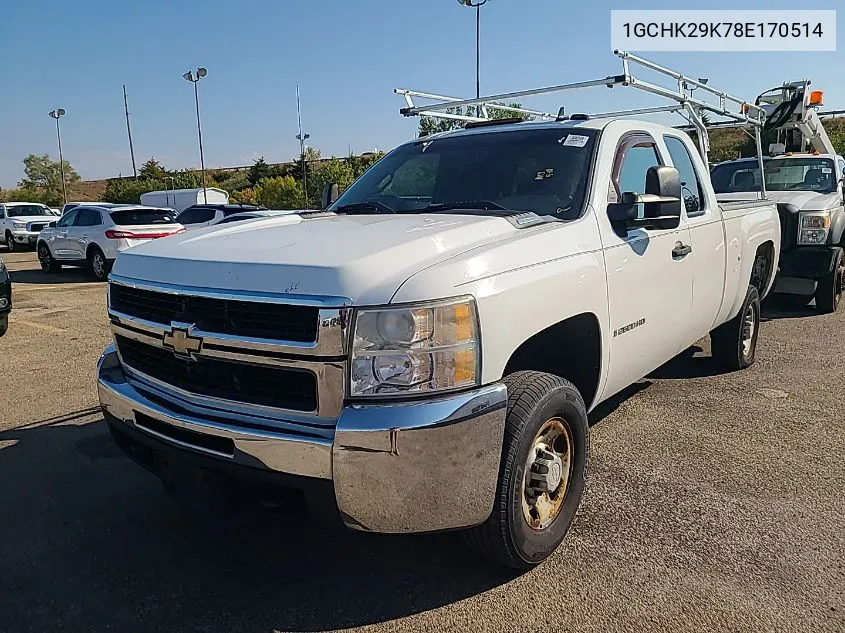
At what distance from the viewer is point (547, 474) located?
2.95 meters

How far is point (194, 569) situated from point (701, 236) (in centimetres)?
345

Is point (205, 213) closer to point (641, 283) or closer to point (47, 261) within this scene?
point (47, 261)

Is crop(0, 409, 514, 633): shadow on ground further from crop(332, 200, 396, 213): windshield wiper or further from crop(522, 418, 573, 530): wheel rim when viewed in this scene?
crop(332, 200, 396, 213): windshield wiper

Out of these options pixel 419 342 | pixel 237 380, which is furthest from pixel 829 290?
pixel 237 380

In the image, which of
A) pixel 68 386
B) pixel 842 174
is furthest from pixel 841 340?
pixel 68 386

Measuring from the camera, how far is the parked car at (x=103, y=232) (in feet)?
46.6

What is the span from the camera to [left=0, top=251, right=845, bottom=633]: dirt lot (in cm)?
270

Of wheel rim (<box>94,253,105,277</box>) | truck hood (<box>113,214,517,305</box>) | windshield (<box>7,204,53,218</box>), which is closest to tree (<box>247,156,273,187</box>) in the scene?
windshield (<box>7,204,53,218</box>)

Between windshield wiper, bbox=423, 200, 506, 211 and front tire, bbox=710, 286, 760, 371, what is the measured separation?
9.80 feet

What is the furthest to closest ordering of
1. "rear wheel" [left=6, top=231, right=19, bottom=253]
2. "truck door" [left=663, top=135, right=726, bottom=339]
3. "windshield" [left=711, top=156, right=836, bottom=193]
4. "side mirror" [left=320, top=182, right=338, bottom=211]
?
1. "rear wheel" [left=6, top=231, right=19, bottom=253]
2. "windshield" [left=711, top=156, right=836, bottom=193]
3. "side mirror" [left=320, top=182, right=338, bottom=211]
4. "truck door" [left=663, top=135, right=726, bottom=339]

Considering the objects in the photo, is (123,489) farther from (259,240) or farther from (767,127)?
(767,127)

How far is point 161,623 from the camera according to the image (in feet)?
8.78

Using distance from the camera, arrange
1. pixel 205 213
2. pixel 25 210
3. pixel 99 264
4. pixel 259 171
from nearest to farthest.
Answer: pixel 99 264 < pixel 205 213 < pixel 25 210 < pixel 259 171

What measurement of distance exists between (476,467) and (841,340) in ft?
19.9
